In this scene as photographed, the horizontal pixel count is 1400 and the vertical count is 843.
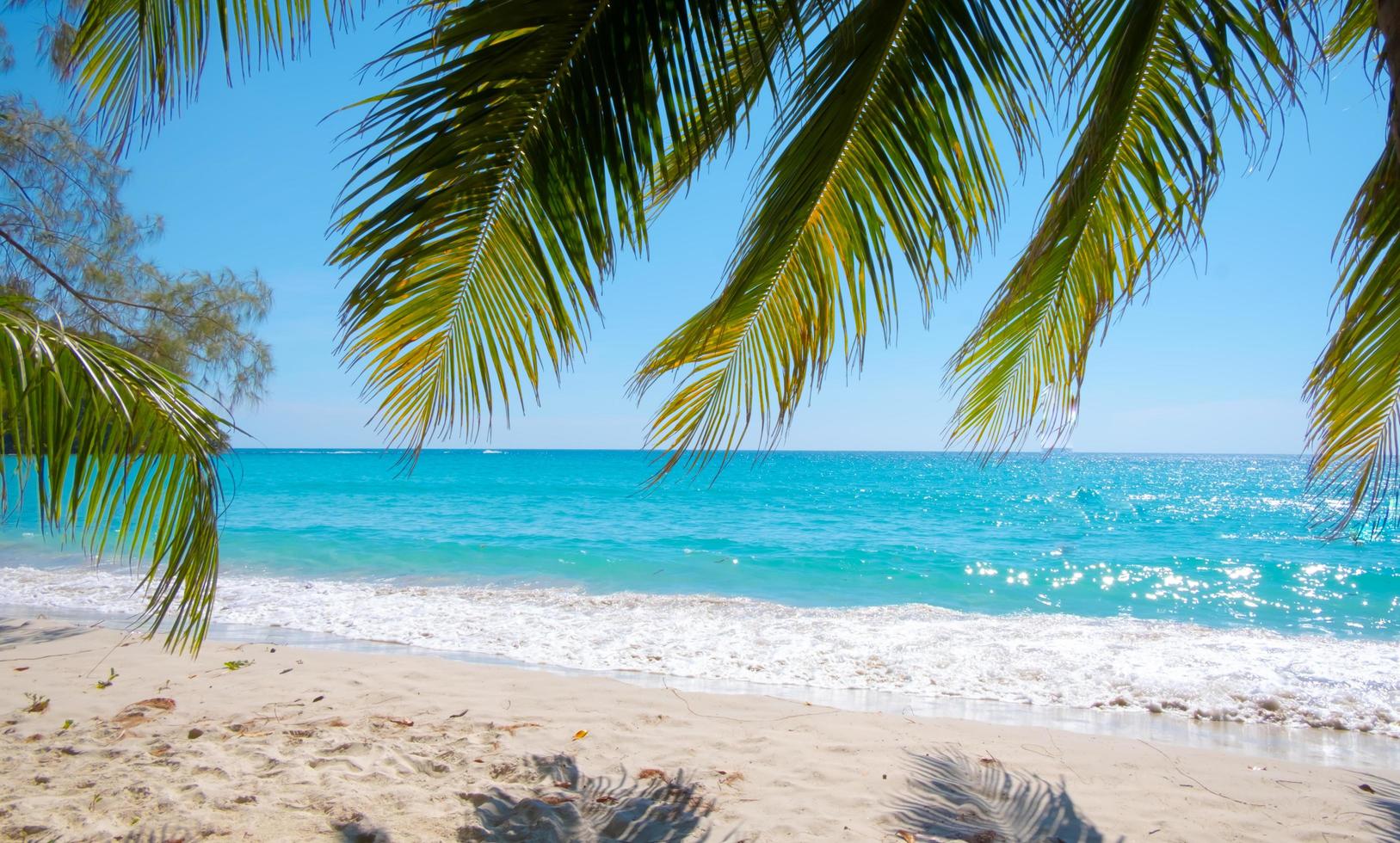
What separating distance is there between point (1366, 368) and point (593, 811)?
128 inches

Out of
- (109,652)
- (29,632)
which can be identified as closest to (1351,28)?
(109,652)

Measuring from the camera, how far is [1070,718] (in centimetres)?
539

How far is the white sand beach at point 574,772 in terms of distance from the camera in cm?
322

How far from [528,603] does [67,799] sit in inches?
256

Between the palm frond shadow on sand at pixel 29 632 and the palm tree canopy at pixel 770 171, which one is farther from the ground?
the palm tree canopy at pixel 770 171

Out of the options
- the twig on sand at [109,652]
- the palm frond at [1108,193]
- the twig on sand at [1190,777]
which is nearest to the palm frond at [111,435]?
the palm frond at [1108,193]

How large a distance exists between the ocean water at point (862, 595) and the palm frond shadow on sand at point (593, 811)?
2.00 metres

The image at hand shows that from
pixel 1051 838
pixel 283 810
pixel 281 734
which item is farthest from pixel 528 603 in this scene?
pixel 1051 838

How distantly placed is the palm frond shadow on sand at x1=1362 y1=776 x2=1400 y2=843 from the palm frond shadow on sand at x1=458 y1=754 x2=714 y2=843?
3155 millimetres

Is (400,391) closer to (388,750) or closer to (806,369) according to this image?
(806,369)

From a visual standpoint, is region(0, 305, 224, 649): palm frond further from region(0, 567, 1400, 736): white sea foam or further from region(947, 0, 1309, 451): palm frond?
region(0, 567, 1400, 736): white sea foam

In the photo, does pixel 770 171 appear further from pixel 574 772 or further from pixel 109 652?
pixel 109 652

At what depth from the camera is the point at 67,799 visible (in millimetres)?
3221

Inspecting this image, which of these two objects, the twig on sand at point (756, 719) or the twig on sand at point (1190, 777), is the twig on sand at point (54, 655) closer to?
the twig on sand at point (756, 719)
